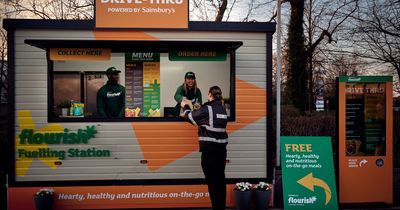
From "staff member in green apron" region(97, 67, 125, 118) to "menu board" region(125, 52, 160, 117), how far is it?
27 cm

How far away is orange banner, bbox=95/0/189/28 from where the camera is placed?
6469 mm

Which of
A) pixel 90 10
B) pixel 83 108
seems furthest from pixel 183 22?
pixel 90 10

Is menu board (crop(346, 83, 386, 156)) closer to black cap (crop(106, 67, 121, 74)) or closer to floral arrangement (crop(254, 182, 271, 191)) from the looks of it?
floral arrangement (crop(254, 182, 271, 191))

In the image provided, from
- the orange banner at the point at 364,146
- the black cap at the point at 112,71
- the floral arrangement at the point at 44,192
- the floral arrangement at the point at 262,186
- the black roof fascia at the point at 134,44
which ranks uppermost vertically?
the black roof fascia at the point at 134,44

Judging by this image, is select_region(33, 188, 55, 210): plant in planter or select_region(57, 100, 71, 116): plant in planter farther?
select_region(57, 100, 71, 116): plant in planter

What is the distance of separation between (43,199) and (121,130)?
1544mm

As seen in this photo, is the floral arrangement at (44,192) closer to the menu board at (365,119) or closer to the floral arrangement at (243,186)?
the floral arrangement at (243,186)

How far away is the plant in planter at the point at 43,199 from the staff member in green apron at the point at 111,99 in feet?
5.14

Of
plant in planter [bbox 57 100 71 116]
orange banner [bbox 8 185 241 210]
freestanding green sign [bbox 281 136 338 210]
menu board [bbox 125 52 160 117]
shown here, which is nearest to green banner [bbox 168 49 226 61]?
menu board [bbox 125 52 160 117]

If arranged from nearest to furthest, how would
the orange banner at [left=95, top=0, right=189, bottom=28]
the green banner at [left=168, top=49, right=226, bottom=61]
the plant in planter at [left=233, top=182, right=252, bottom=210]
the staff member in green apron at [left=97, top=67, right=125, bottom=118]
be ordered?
1. the plant in planter at [left=233, top=182, right=252, bottom=210]
2. the orange banner at [left=95, top=0, right=189, bottom=28]
3. the green banner at [left=168, top=49, right=226, bottom=61]
4. the staff member in green apron at [left=97, top=67, right=125, bottom=118]

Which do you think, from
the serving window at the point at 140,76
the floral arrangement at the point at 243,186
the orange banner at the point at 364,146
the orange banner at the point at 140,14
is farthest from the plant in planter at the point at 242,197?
the orange banner at the point at 140,14

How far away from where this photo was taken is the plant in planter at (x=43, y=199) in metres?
6.05

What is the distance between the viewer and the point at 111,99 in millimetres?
7391

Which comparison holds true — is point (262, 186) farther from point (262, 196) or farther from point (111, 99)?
point (111, 99)
